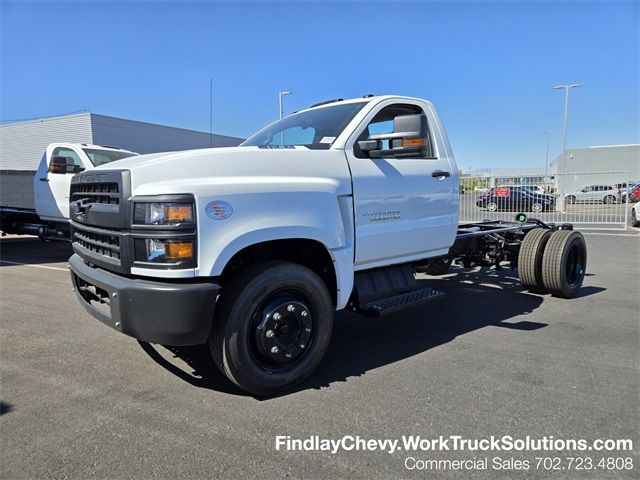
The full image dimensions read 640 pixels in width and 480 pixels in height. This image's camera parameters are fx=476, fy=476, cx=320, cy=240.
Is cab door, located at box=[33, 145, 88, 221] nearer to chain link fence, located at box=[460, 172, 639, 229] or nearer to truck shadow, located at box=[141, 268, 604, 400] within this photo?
truck shadow, located at box=[141, 268, 604, 400]

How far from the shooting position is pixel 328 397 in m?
3.40

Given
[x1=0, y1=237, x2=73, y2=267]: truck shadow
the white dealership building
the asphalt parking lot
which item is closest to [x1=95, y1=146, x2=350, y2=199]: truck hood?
the asphalt parking lot

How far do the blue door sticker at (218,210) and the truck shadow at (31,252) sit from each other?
7.91 meters

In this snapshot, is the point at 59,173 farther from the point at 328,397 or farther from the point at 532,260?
the point at 532,260

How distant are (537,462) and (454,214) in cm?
273

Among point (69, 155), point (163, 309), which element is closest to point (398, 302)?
point (163, 309)

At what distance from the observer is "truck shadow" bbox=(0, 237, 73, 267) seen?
9.70 metres

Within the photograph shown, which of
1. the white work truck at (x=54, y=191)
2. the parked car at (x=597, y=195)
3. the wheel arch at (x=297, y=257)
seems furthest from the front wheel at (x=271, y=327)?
the parked car at (x=597, y=195)

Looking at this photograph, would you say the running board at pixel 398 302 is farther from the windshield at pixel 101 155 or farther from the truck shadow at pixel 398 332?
the windshield at pixel 101 155

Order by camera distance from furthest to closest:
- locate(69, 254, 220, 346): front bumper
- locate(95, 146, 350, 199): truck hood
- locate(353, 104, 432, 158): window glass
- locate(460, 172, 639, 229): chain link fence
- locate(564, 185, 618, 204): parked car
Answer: locate(564, 185, 618, 204): parked car, locate(460, 172, 639, 229): chain link fence, locate(353, 104, 432, 158): window glass, locate(95, 146, 350, 199): truck hood, locate(69, 254, 220, 346): front bumper

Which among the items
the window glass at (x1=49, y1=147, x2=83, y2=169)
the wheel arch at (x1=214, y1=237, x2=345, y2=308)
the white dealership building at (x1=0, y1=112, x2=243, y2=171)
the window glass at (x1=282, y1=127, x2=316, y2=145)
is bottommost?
the wheel arch at (x1=214, y1=237, x2=345, y2=308)

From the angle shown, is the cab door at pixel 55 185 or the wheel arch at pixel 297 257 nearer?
the wheel arch at pixel 297 257

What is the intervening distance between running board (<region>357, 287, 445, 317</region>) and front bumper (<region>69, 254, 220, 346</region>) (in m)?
1.50

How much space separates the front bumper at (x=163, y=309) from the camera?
9.62ft
